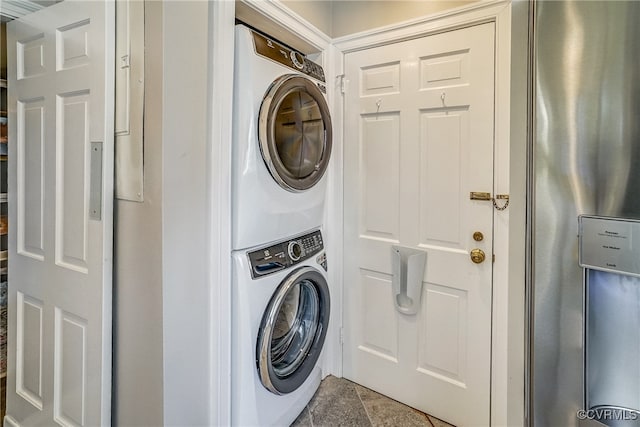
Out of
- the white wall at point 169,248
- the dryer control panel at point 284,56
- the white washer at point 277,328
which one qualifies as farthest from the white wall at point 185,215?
the dryer control panel at point 284,56

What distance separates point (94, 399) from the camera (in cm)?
129

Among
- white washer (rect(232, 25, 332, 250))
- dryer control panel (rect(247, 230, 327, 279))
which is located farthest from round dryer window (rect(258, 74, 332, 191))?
dryer control panel (rect(247, 230, 327, 279))

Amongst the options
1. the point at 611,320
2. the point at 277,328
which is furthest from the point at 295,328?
the point at 611,320

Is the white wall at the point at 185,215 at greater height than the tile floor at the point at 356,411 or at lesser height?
greater

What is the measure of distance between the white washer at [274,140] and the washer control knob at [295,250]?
0.20 ft

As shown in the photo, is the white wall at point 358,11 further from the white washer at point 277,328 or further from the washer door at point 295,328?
the washer door at point 295,328

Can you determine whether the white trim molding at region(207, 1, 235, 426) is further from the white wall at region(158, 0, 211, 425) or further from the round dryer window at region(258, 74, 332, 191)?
the round dryer window at region(258, 74, 332, 191)

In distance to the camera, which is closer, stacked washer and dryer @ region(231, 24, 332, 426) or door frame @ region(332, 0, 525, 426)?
stacked washer and dryer @ region(231, 24, 332, 426)

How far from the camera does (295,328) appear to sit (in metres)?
1.85

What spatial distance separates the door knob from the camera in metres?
1.65

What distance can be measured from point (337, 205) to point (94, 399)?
147cm

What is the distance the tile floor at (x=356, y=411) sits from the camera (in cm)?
178

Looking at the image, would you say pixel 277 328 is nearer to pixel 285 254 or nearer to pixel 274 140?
pixel 285 254

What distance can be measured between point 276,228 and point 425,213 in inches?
31.7
